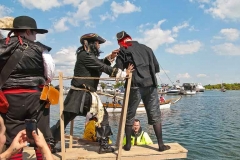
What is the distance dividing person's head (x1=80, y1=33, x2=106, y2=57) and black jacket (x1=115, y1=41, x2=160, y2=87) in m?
0.49

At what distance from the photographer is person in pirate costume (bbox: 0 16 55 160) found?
11.9 feet

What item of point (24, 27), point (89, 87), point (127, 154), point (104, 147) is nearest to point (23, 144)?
point (24, 27)

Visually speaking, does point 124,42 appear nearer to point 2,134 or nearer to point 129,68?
point 129,68

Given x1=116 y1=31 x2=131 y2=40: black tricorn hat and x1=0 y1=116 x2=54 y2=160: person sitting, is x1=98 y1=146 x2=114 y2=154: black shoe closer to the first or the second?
x1=116 y1=31 x2=131 y2=40: black tricorn hat

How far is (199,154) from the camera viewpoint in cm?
1345

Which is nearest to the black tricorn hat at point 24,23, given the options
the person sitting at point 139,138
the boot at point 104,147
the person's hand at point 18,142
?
the person's hand at point 18,142

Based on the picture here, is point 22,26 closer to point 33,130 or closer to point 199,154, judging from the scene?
point 33,130

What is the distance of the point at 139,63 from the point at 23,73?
7.83 feet

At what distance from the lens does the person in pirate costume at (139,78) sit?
539 centimetres

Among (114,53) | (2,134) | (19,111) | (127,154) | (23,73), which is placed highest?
(114,53)

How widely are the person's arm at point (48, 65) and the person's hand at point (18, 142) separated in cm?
146

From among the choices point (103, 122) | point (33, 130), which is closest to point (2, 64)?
point (33, 130)

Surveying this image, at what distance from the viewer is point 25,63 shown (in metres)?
3.64

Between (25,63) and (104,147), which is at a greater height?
(25,63)
